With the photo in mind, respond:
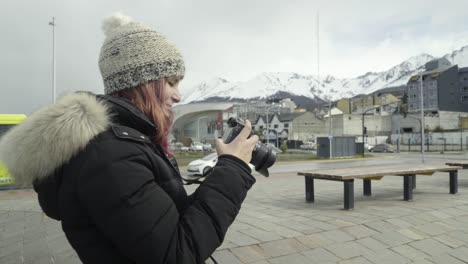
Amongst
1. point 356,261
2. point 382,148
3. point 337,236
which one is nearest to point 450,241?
point 337,236

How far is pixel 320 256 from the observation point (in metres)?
4.39

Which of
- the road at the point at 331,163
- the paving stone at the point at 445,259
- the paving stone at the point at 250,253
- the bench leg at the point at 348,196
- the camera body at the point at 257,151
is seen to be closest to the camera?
the camera body at the point at 257,151

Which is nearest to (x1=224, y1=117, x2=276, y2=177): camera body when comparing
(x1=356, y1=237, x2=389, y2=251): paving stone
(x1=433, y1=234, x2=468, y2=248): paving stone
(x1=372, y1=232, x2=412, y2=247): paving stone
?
(x1=356, y1=237, x2=389, y2=251): paving stone

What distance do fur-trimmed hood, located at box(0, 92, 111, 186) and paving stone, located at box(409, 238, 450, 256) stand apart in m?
4.64

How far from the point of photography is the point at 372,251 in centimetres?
459

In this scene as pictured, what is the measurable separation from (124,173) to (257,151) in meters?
0.74

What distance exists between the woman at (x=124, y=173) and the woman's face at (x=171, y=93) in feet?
0.07

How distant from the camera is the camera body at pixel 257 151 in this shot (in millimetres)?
1729

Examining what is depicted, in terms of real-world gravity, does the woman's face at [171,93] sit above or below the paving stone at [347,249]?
above

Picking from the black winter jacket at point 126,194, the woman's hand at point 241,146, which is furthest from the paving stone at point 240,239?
the black winter jacket at point 126,194

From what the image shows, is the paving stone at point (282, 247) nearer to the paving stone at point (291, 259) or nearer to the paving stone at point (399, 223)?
the paving stone at point (291, 259)

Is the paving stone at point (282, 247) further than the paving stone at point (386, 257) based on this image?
Yes

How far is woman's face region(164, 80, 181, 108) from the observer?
1654 millimetres

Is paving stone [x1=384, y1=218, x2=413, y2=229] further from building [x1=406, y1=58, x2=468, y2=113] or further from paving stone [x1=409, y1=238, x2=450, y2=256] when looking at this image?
building [x1=406, y1=58, x2=468, y2=113]
